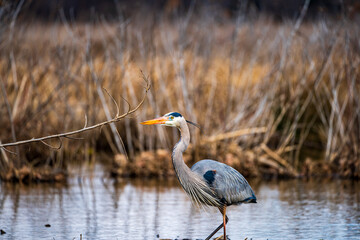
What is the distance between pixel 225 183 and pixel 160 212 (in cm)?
183

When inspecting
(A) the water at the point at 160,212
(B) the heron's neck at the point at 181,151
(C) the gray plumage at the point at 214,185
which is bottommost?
(A) the water at the point at 160,212

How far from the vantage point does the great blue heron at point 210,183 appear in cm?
747

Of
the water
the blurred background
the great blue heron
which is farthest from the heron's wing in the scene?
the blurred background

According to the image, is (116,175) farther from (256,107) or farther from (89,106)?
(256,107)

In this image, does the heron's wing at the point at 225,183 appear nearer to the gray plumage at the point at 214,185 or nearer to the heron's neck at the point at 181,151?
the gray plumage at the point at 214,185

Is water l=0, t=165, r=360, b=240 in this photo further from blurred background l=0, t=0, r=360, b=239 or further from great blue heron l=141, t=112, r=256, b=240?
great blue heron l=141, t=112, r=256, b=240

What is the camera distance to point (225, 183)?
25.1 ft

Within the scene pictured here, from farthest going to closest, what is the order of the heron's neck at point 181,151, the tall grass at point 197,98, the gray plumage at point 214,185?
the tall grass at point 197,98 → the gray plumage at point 214,185 → the heron's neck at point 181,151

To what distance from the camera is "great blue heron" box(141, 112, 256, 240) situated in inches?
294

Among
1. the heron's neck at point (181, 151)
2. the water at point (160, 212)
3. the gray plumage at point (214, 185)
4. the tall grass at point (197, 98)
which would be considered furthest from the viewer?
the tall grass at point (197, 98)

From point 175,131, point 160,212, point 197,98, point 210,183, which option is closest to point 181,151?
point 210,183

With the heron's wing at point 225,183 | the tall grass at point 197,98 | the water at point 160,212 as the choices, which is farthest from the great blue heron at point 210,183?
the tall grass at point 197,98

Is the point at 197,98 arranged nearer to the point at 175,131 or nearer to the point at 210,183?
the point at 175,131

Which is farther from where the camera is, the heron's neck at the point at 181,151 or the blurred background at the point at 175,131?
the blurred background at the point at 175,131
